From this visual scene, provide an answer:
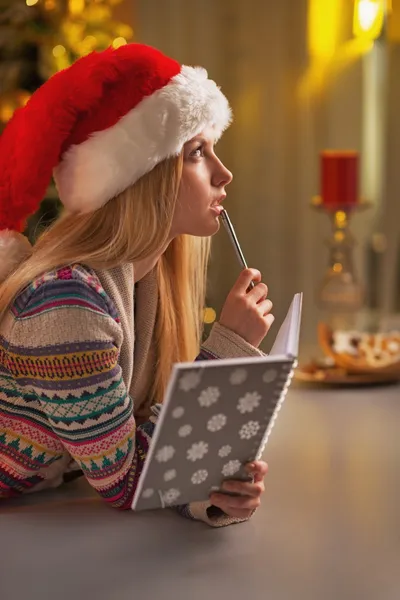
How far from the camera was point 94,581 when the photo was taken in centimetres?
100

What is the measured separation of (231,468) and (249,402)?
109mm

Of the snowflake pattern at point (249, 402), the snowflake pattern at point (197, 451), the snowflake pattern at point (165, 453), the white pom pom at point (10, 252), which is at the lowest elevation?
the snowflake pattern at point (197, 451)

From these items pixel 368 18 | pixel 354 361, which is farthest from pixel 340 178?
pixel 368 18

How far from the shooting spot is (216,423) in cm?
99

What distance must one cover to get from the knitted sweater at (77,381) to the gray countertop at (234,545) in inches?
1.9

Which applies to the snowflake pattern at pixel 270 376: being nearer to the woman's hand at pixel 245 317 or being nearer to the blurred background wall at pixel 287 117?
the woman's hand at pixel 245 317

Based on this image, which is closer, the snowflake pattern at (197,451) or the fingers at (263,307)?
the snowflake pattern at (197,451)

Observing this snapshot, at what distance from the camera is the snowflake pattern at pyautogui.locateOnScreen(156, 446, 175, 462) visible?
953 mm

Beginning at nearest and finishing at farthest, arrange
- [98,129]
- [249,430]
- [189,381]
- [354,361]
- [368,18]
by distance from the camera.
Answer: [189,381] → [249,430] → [98,129] → [354,361] → [368,18]

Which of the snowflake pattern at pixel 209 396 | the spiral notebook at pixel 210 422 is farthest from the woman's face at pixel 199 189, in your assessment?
the snowflake pattern at pixel 209 396

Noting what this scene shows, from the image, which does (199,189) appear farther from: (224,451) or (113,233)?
(224,451)

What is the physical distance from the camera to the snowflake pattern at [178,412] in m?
0.93

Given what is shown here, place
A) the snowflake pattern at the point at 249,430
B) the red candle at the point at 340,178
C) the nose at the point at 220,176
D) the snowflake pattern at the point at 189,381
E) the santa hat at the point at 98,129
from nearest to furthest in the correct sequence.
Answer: the snowflake pattern at the point at 189,381 → the snowflake pattern at the point at 249,430 → the santa hat at the point at 98,129 → the nose at the point at 220,176 → the red candle at the point at 340,178

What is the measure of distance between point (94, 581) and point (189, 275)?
55 centimetres
